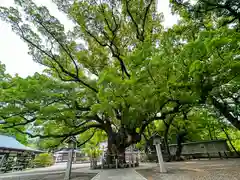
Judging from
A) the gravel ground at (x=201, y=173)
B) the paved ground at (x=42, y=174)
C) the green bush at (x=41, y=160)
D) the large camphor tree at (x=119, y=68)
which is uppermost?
the large camphor tree at (x=119, y=68)

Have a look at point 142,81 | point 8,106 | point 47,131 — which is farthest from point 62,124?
point 142,81

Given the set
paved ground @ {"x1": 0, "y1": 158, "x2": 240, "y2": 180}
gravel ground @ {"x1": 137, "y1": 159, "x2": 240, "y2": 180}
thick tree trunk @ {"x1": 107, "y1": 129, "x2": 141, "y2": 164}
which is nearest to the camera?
gravel ground @ {"x1": 137, "y1": 159, "x2": 240, "y2": 180}

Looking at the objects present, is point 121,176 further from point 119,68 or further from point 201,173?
point 119,68

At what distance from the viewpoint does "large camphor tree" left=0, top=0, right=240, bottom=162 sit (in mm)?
5082

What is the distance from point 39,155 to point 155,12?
19.6m

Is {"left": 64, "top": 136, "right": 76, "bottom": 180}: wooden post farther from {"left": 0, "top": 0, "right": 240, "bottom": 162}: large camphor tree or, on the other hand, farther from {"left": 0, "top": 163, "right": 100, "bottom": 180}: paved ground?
{"left": 0, "top": 0, "right": 240, "bottom": 162}: large camphor tree

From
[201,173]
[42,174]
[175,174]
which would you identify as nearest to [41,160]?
[42,174]

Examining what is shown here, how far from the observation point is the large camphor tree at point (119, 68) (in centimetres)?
508

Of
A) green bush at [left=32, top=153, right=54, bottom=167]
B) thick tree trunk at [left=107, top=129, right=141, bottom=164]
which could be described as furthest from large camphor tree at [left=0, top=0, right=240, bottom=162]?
green bush at [left=32, top=153, right=54, bottom=167]

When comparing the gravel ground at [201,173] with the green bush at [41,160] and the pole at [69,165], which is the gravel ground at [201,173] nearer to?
the pole at [69,165]

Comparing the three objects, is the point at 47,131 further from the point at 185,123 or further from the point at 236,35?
the point at 185,123

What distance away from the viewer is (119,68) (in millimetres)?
9844

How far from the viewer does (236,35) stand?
438cm

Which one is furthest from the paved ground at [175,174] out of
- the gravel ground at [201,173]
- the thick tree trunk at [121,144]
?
the thick tree trunk at [121,144]
